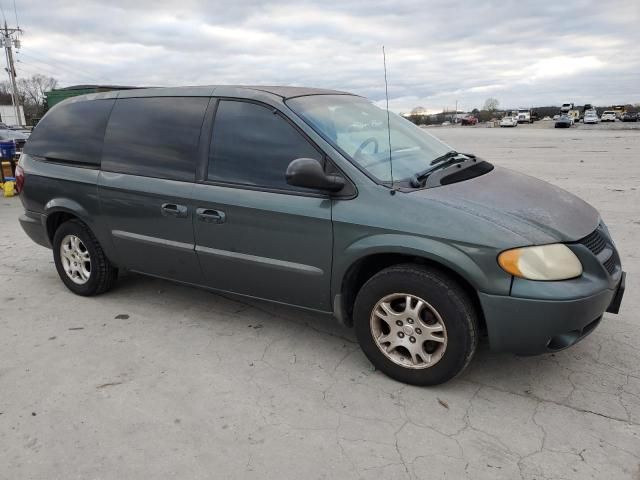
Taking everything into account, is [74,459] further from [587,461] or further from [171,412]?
[587,461]

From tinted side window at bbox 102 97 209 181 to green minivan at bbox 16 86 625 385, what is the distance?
1 centimetres

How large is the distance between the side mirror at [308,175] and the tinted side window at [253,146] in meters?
0.24

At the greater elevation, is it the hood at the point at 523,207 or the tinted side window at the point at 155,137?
the tinted side window at the point at 155,137

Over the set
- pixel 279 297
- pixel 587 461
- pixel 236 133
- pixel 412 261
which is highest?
pixel 236 133

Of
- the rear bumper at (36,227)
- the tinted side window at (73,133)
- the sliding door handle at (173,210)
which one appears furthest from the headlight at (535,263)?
the rear bumper at (36,227)

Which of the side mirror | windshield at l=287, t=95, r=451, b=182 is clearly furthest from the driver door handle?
windshield at l=287, t=95, r=451, b=182

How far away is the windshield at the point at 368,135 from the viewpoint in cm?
325

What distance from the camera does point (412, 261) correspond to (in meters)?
3.02

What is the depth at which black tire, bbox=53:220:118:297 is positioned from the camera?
14.4ft

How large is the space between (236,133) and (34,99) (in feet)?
306

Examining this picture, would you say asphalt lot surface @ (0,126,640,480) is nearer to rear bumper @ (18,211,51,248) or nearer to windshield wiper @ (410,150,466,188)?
rear bumper @ (18,211,51,248)

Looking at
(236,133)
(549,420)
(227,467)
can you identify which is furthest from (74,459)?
(549,420)

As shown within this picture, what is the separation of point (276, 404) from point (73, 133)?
302cm

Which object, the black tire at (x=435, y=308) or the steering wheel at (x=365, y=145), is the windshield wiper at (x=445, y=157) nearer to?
the steering wheel at (x=365, y=145)
